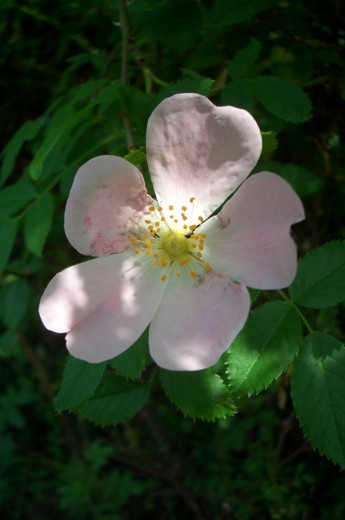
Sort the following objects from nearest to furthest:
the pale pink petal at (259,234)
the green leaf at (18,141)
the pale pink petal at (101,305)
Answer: the pale pink petal at (259,234), the pale pink petal at (101,305), the green leaf at (18,141)

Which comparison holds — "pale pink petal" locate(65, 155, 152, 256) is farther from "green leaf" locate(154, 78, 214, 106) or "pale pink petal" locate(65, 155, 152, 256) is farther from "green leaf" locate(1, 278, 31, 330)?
"green leaf" locate(1, 278, 31, 330)

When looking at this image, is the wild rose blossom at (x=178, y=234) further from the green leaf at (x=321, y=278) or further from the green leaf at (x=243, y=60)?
the green leaf at (x=243, y=60)

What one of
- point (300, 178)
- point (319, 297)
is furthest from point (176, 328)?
point (300, 178)

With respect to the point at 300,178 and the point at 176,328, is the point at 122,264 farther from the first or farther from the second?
the point at 300,178

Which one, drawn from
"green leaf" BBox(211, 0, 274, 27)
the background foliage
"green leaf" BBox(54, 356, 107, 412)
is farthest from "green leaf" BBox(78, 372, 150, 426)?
"green leaf" BBox(211, 0, 274, 27)

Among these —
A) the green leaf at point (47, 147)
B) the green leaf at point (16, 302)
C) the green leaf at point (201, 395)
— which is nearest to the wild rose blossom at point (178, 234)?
the green leaf at point (201, 395)

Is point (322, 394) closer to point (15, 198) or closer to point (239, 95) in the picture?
point (239, 95)
